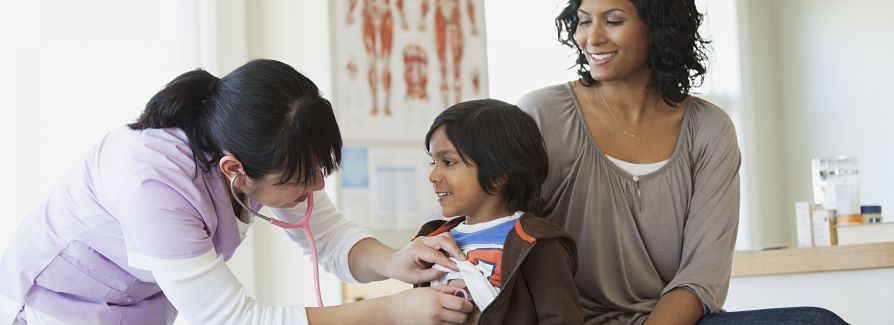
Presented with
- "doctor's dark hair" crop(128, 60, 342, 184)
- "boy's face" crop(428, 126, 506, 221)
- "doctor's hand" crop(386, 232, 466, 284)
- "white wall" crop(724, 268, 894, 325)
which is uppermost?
"doctor's dark hair" crop(128, 60, 342, 184)

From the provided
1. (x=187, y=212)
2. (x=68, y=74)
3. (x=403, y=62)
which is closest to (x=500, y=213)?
(x=187, y=212)

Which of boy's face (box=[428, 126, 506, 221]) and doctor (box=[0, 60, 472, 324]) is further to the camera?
boy's face (box=[428, 126, 506, 221])

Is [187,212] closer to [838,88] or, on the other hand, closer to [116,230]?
[116,230]

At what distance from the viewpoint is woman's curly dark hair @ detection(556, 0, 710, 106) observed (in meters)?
2.02

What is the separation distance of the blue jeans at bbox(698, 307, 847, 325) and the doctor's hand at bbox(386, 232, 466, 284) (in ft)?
1.59

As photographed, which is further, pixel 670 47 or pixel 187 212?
pixel 670 47

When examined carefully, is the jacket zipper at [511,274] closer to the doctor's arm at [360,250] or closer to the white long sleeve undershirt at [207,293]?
the doctor's arm at [360,250]

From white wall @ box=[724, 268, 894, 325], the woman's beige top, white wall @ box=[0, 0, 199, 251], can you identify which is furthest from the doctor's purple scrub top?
white wall @ box=[724, 268, 894, 325]

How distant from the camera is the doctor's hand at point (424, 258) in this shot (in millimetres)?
1774

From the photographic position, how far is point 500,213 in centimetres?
190

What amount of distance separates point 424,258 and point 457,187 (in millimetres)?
145

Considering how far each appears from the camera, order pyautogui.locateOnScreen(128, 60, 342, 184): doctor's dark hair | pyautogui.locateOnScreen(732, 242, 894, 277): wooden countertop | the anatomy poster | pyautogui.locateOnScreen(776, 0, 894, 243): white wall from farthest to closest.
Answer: pyautogui.locateOnScreen(776, 0, 894, 243): white wall < the anatomy poster < pyautogui.locateOnScreen(732, 242, 894, 277): wooden countertop < pyautogui.locateOnScreen(128, 60, 342, 184): doctor's dark hair

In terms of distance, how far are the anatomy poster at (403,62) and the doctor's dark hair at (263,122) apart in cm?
247

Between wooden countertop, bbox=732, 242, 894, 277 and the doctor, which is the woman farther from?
wooden countertop, bbox=732, 242, 894, 277
